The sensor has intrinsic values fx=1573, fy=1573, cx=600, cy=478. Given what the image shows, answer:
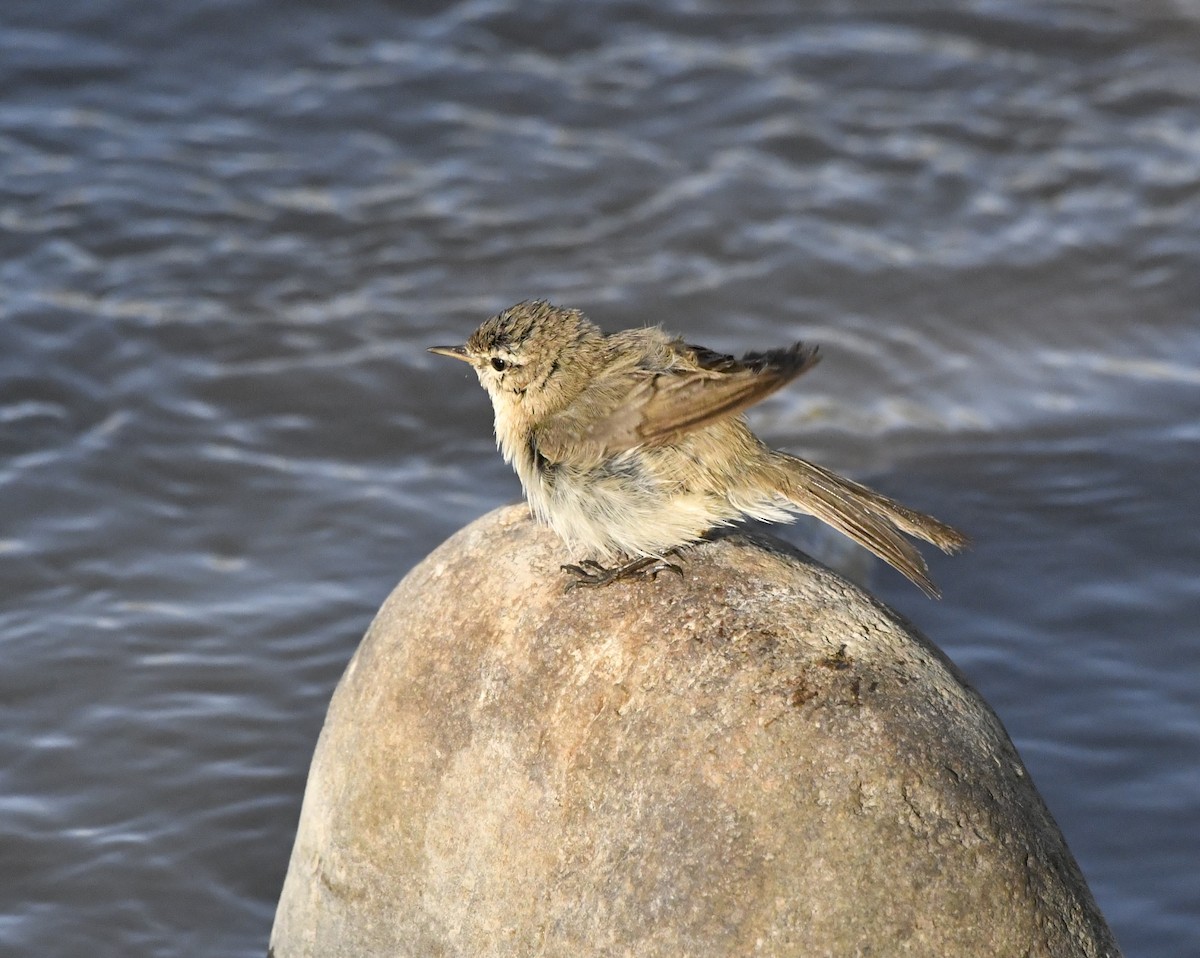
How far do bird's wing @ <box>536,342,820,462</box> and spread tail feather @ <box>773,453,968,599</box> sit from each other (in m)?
0.43

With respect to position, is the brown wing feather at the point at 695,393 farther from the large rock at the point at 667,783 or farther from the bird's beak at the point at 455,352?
the bird's beak at the point at 455,352

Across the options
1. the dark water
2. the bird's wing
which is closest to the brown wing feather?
the bird's wing

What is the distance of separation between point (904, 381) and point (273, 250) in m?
3.97

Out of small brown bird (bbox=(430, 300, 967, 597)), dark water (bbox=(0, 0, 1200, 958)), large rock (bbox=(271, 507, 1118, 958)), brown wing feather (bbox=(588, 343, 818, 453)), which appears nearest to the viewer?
large rock (bbox=(271, 507, 1118, 958))

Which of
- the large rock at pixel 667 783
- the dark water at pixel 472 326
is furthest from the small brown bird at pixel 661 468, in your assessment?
the dark water at pixel 472 326

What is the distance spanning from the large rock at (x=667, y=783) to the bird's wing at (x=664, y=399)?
35 centimetres

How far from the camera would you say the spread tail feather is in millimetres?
4965

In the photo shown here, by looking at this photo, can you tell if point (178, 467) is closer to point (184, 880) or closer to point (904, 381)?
point (184, 880)

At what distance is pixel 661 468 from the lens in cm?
502

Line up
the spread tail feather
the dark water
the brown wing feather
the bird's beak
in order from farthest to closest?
the dark water, the bird's beak, the spread tail feather, the brown wing feather

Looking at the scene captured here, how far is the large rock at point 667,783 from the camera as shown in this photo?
3906mm

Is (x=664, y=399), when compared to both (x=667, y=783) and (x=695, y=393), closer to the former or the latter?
(x=695, y=393)

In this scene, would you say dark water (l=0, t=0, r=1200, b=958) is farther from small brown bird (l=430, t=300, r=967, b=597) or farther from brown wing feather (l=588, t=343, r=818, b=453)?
brown wing feather (l=588, t=343, r=818, b=453)

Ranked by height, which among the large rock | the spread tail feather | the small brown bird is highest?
the small brown bird
